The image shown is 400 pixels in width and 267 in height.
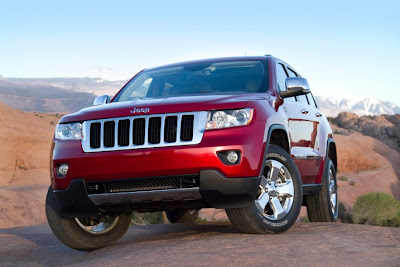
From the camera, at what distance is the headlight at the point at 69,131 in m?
5.34

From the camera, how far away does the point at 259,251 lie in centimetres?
435

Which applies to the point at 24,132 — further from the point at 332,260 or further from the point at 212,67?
the point at 332,260

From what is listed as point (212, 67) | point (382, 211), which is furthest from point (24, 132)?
point (212, 67)

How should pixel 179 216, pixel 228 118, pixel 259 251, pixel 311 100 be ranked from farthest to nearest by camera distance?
1. pixel 179 216
2. pixel 311 100
3. pixel 228 118
4. pixel 259 251

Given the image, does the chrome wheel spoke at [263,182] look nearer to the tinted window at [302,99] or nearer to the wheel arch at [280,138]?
the wheel arch at [280,138]

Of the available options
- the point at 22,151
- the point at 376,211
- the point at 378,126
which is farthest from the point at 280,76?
the point at 378,126

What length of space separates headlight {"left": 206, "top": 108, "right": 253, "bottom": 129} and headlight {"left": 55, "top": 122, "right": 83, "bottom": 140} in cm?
121

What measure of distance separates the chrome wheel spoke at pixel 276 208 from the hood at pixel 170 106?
94 cm

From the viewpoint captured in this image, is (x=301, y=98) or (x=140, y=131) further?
(x=301, y=98)

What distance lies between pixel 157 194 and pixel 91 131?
2.82 feet

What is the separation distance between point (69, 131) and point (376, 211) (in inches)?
903

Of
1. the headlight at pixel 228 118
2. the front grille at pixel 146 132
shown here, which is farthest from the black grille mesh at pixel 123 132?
the headlight at pixel 228 118

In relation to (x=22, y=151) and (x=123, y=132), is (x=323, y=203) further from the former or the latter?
(x=22, y=151)

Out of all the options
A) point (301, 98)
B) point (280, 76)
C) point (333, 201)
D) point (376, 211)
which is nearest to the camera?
point (280, 76)
